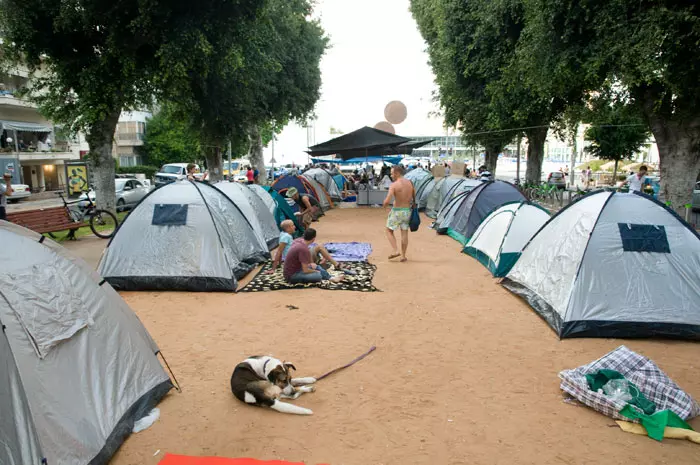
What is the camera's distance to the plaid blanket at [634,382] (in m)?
4.07

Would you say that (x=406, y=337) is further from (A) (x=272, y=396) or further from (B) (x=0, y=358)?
(B) (x=0, y=358)

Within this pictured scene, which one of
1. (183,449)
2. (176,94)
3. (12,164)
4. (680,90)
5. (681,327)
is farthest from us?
(12,164)

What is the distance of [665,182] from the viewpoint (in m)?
12.4

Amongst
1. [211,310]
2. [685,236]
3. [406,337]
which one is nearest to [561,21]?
[685,236]

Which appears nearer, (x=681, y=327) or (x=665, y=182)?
(x=681, y=327)

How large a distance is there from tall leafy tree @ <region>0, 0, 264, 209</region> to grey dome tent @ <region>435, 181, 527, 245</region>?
787 centimetres

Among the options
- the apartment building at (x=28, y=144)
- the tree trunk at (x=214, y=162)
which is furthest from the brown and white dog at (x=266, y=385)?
the apartment building at (x=28, y=144)

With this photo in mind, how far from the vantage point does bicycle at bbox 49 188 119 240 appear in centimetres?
1286

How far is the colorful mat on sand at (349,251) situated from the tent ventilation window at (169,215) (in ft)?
10.6

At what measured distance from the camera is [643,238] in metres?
6.05

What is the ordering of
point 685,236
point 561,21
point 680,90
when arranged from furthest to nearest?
point 561,21 < point 680,90 < point 685,236

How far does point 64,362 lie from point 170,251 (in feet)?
14.3

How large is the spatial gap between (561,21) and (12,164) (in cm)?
3029

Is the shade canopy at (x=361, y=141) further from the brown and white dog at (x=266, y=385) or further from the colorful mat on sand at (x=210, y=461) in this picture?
the colorful mat on sand at (x=210, y=461)
